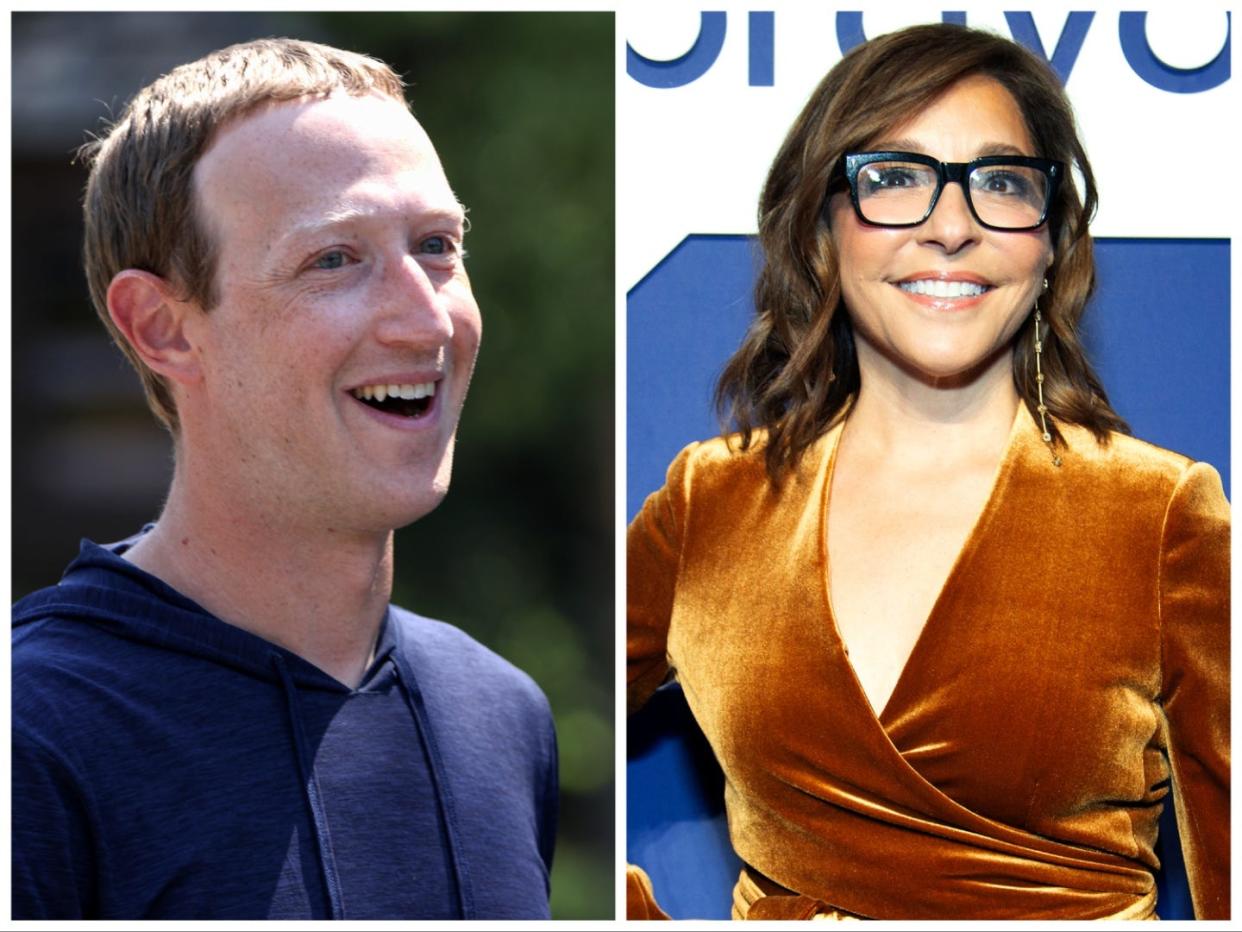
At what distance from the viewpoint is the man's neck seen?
2.30 metres

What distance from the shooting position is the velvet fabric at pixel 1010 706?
2.35 m

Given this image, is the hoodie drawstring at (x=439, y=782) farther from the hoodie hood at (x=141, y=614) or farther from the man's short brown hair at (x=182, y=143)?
the man's short brown hair at (x=182, y=143)

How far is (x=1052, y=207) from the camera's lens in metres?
2.40

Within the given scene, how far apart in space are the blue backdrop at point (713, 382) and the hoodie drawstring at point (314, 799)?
51 cm

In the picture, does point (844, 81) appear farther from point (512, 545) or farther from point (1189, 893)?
point (512, 545)

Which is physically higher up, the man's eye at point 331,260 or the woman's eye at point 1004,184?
the woman's eye at point 1004,184

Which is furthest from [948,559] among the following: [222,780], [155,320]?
[155,320]

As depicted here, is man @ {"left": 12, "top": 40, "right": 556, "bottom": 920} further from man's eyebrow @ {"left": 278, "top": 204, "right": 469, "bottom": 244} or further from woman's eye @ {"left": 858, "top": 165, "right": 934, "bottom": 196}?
woman's eye @ {"left": 858, "top": 165, "right": 934, "bottom": 196}

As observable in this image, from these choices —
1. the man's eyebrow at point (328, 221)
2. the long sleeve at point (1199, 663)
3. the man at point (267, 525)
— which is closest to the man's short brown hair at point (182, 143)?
the man at point (267, 525)

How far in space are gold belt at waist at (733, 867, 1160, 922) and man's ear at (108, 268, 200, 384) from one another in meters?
1.14

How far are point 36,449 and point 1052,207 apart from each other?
12.8ft

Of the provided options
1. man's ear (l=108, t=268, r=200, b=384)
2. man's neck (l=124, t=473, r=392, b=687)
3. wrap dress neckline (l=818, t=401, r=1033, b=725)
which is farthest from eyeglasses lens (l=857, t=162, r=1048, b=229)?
man's ear (l=108, t=268, r=200, b=384)

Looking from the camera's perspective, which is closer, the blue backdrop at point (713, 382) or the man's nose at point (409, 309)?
the man's nose at point (409, 309)

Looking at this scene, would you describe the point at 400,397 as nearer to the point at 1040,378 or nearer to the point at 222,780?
the point at 222,780
